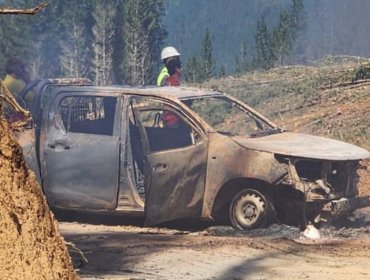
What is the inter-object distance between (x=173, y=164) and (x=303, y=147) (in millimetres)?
1365

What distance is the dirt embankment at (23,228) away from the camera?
3420mm

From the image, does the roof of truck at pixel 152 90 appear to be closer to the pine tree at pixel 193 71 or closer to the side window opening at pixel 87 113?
the side window opening at pixel 87 113

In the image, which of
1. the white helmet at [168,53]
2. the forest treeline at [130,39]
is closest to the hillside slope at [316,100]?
the white helmet at [168,53]

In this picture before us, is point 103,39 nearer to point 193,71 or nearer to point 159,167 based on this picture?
point 193,71

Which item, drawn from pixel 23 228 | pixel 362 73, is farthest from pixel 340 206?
pixel 362 73

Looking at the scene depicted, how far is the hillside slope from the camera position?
16.5 metres

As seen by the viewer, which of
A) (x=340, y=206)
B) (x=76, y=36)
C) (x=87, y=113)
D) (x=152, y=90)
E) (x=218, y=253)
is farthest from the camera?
(x=76, y=36)

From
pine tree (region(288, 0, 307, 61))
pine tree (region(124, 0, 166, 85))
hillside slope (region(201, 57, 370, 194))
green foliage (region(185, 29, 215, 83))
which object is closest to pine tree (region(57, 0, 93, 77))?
pine tree (region(124, 0, 166, 85))

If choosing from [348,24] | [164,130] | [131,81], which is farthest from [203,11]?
[164,130]

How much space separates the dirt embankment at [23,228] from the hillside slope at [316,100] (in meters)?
10.7

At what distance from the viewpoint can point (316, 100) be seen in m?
20.7

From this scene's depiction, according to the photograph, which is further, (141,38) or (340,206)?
(141,38)

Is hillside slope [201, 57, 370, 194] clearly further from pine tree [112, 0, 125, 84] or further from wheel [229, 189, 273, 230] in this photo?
pine tree [112, 0, 125, 84]

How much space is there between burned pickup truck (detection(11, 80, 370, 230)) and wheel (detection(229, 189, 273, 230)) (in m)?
0.01
